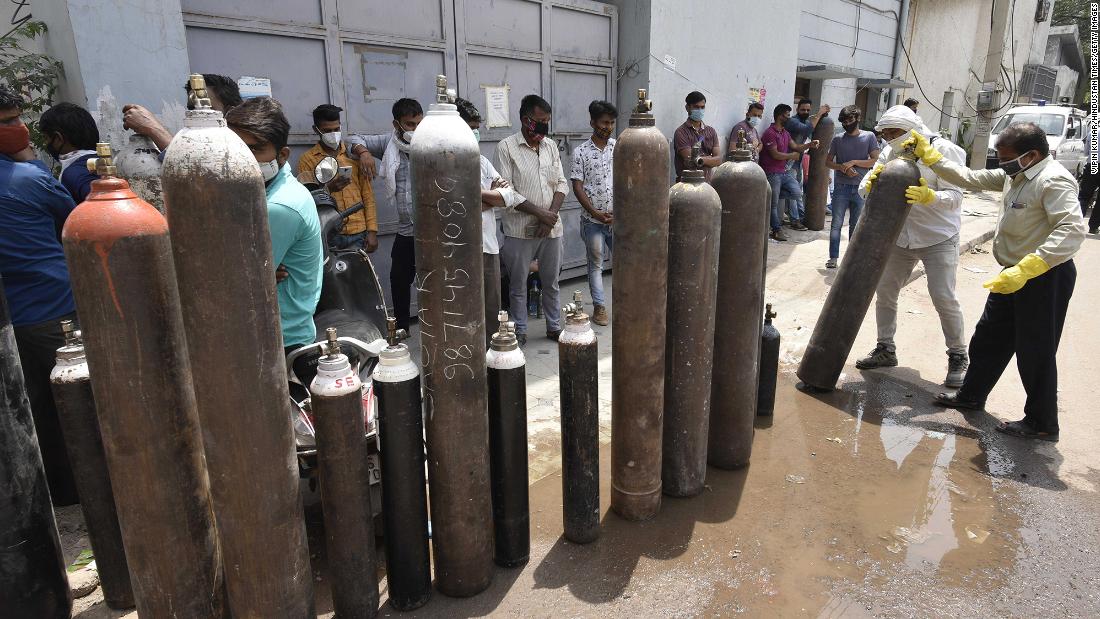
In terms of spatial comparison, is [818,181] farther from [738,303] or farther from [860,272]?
[738,303]

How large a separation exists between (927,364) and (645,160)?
3.80 m

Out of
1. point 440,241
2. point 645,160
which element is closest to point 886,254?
point 645,160

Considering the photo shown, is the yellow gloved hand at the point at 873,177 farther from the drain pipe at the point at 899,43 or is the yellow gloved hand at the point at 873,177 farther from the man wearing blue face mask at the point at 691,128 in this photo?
the drain pipe at the point at 899,43

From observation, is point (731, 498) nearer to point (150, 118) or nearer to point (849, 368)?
point (849, 368)

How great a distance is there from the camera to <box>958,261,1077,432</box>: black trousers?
374 cm

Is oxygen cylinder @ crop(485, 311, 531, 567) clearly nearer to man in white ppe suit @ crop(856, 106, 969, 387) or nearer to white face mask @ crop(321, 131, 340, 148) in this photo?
white face mask @ crop(321, 131, 340, 148)

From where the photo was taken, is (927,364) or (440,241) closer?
(440,241)

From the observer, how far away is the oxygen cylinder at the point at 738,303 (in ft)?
10.3

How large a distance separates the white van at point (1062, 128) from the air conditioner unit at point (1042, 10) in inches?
345

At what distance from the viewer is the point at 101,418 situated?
1848mm

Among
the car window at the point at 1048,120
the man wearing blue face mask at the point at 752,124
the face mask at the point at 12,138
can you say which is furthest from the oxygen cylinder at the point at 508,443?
the car window at the point at 1048,120

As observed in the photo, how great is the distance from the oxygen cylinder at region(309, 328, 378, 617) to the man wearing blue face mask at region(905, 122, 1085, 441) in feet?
11.8

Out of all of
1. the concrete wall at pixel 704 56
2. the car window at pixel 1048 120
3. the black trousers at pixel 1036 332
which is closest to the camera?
the black trousers at pixel 1036 332

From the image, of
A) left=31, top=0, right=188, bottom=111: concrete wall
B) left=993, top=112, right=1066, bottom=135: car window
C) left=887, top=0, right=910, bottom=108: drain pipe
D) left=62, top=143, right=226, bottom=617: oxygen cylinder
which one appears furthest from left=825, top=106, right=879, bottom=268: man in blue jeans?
left=993, top=112, right=1066, bottom=135: car window
